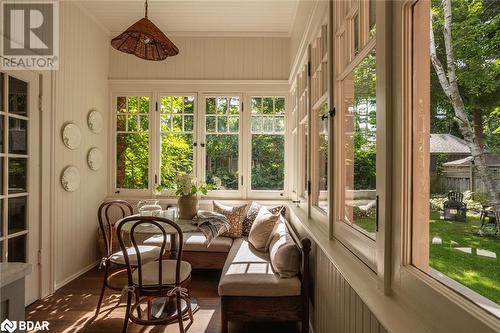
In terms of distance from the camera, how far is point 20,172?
2.79 metres

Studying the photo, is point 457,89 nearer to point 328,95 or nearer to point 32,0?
point 328,95

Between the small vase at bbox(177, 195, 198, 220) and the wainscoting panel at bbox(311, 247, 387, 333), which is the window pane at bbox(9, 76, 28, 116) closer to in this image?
the small vase at bbox(177, 195, 198, 220)

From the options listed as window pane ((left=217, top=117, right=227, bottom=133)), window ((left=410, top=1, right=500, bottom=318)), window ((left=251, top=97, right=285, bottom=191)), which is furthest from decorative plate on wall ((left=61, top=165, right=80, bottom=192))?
window ((left=410, top=1, right=500, bottom=318))

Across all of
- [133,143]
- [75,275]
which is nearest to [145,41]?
[133,143]

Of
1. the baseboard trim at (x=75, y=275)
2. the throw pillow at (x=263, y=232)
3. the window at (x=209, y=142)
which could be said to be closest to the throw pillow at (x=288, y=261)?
the throw pillow at (x=263, y=232)

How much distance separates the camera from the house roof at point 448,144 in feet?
2.48

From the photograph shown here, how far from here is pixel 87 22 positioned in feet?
12.7

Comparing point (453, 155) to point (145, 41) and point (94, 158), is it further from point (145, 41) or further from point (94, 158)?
point (94, 158)

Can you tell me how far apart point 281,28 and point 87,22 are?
8.75 ft

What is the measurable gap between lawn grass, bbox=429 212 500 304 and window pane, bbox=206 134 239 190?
3.66 meters

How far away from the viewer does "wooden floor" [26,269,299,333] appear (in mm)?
2424

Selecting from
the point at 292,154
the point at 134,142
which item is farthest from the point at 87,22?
the point at 292,154

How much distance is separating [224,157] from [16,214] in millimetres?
2571

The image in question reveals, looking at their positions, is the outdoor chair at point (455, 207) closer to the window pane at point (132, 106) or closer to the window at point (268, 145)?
the window at point (268, 145)
